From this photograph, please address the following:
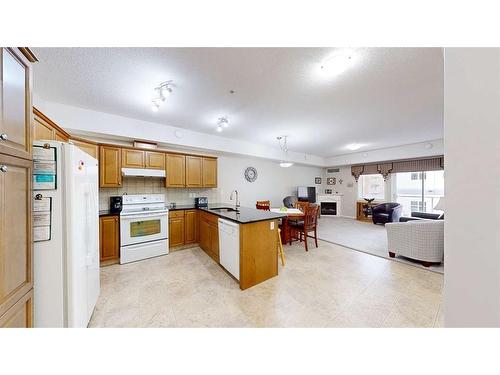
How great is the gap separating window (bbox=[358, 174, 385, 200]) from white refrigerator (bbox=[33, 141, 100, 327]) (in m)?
8.19

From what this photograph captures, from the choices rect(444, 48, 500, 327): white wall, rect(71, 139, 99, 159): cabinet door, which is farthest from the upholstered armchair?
rect(71, 139, 99, 159): cabinet door

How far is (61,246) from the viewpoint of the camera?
1194mm

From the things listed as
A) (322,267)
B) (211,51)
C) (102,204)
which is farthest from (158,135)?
(322,267)

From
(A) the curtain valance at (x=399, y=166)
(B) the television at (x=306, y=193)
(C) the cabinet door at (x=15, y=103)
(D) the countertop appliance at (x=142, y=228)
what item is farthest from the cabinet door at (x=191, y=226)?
(A) the curtain valance at (x=399, y=166)

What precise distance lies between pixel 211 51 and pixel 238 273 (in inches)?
96.0

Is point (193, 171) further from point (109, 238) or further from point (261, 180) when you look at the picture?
point (261, 180)

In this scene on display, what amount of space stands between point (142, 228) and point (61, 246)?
6.49 ft

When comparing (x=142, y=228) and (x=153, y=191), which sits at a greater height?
(x=153, y=191)

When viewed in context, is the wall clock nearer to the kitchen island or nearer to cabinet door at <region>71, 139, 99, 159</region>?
the kitchen island

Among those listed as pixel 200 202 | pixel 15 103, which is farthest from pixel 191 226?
pixel 15 103

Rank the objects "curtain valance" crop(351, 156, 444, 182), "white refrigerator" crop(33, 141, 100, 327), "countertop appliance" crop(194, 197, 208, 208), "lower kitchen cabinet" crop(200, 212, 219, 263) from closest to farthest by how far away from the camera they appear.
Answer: "white refrigerator" crop(33, 141, 100, 327) → "lower kitchen cabinet" crop(200, 212, 219, 263) → "countertop appliance" crop(194, 197, 208, 208) → "curtain valance" crop(351, 156, 444, 182)

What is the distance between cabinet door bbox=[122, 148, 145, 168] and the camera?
123 inches

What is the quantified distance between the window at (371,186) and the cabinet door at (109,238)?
7.97 metres
